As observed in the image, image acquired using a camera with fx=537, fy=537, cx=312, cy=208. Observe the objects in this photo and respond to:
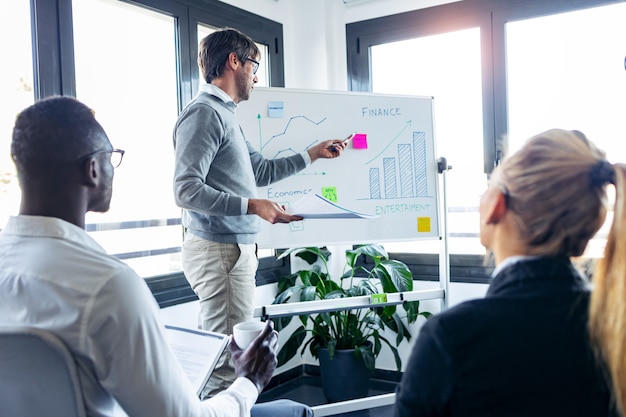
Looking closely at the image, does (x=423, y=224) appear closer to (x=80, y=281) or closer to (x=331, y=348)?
(x=331, y=348)

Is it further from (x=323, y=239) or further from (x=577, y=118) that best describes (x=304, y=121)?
(x=577, y=118)

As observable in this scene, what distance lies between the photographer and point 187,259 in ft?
6.88

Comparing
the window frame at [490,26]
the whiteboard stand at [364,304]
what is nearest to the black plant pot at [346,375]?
the whiteboard stand at [364,304]

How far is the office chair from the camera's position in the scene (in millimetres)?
778

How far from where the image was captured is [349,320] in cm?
310

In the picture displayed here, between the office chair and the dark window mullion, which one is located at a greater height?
the dark window mullion

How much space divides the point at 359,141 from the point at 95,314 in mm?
1990

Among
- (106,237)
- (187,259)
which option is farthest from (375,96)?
(106,237)

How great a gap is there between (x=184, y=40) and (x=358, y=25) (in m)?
1.25

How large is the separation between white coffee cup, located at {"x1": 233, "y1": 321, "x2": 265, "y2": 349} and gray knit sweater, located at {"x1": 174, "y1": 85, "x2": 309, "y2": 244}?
0.80 meters

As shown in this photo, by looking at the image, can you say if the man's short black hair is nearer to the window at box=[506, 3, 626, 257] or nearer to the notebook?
the notebook

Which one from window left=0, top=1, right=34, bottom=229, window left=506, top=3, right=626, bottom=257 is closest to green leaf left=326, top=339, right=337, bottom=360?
window left=506, top=3, right=626, bottom=257

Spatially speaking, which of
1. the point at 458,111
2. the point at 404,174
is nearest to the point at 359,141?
the point at 404,174

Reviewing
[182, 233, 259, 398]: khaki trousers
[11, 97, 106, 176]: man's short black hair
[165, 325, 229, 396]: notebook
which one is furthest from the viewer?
[182, 233, 259, 398]: khaki trousers
